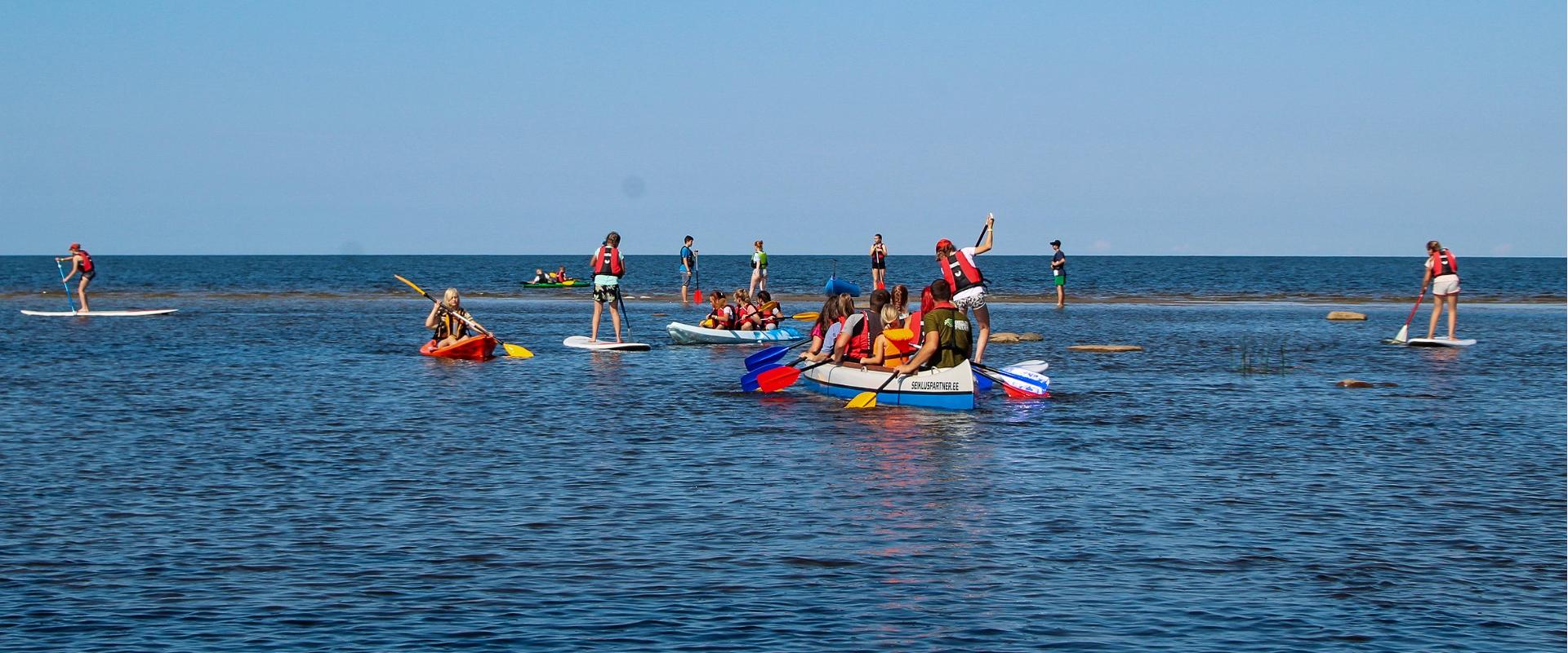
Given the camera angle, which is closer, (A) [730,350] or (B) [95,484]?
(B) [95,484]

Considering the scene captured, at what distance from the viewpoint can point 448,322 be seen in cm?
2986

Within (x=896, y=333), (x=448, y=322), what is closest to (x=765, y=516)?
(x=896, y=333)

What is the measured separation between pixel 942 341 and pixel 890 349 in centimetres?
126

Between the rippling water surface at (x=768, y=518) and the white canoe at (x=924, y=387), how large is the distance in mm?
548

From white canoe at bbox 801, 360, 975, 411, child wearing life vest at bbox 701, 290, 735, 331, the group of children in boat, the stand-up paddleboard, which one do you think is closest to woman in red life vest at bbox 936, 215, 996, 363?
the group of children in boat

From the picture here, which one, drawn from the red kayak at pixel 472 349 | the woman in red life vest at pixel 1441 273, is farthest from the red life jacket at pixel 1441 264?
the red kayak at pixel 472 349

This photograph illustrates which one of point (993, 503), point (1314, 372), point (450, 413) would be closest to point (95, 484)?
point (450, 413)

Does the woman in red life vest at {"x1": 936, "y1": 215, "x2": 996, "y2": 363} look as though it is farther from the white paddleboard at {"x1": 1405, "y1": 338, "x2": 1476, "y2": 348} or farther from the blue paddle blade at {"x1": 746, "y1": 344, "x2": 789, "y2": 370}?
the white paddleboard at {"x1": 1405, "y1": 338, "x2": 1476, "y2": 348}

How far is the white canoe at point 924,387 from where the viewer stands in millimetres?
20000

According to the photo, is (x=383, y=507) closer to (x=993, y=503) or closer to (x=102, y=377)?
(x=993, y=503)

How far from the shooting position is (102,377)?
80.7 ft

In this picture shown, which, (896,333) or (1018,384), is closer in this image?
(896,333)

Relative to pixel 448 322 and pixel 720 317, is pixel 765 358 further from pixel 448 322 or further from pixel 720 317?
pixel 720 317

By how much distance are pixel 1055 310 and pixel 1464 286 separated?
135 ft
